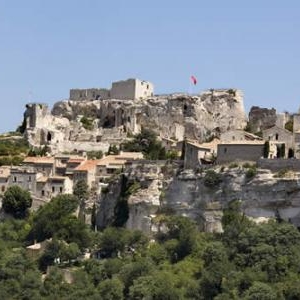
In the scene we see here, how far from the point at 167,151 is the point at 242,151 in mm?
11343

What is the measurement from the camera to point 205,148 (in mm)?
66500

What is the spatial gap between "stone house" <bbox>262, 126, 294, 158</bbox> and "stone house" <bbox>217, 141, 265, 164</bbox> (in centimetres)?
87

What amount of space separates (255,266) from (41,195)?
63.7 ft

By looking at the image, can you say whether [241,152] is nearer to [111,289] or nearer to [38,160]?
[111,289]

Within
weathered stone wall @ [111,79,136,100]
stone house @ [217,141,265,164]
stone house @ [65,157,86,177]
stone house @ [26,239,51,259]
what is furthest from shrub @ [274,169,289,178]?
weathered stone wall @ [111,79,136,100]

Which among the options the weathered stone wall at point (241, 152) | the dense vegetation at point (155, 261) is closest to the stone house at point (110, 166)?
the dense vegetation at point (155, 261)

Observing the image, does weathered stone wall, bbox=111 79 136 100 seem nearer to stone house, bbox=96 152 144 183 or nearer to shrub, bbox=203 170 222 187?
stone house, bbox=96 152 144 183

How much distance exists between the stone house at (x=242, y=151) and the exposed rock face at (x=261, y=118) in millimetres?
12107

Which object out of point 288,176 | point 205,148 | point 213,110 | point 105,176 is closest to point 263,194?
point 288,176

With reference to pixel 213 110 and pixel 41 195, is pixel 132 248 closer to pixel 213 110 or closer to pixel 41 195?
pixel 41 195

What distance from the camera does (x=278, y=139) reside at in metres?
67.4

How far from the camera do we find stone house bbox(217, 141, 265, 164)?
6438 centimetres

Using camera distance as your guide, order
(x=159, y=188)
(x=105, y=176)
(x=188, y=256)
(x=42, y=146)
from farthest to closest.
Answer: (x=42, y=146), (x=105, y=176), (x=159, y=188), (x=188, y=256)

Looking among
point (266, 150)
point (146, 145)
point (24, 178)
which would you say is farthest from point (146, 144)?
point (266, 150)
